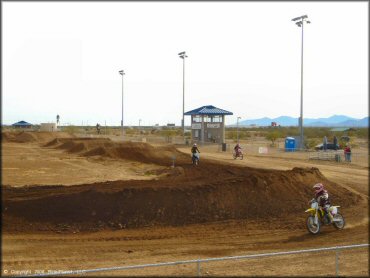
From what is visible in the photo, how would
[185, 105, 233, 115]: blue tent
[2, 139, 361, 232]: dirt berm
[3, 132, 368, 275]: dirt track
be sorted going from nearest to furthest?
1. [3, 132, 368, 275]: dirt track
2. [2, 139, 361, 232]: dirt berm
3. [185, 105, 233, 115]: blue tent

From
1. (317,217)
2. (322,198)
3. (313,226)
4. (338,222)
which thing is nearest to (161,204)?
(313,226)

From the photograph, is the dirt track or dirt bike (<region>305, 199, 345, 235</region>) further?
dirt bike (<region>305, 199, 345, 235</region>)

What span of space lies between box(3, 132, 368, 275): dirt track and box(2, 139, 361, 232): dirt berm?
4cm

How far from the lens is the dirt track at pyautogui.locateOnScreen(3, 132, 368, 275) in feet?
39.4

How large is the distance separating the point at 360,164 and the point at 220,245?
83.7ft

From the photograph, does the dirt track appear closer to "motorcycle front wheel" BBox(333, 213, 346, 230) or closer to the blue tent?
"motorcycle front wheel" BBox(333, 213, 346, 230)

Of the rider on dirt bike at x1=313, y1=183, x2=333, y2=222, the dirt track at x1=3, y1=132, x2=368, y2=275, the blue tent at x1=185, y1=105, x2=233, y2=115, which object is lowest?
the dirt track at x1=3, y1=132, x2=368, y2=275

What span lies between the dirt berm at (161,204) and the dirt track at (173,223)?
4 cm

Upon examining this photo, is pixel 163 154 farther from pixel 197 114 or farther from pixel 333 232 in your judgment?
pixel 333 232

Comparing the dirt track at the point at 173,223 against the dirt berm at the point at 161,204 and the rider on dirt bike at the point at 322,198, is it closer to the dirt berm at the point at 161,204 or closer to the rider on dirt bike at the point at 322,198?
the dirt berm at the point at 161,204

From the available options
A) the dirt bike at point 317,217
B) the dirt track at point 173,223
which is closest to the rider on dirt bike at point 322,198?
the dirt bike at point 317,217

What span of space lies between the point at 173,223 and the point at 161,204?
1.16 m

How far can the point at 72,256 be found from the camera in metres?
12.0

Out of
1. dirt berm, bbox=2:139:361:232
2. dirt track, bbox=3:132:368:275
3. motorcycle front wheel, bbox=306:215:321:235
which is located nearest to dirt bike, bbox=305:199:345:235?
motorcycle front wheel, bbox=306:215:321:235
